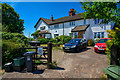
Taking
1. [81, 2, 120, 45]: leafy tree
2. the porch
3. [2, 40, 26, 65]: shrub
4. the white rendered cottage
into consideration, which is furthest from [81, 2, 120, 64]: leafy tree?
the porch

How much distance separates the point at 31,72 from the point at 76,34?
47.2ft

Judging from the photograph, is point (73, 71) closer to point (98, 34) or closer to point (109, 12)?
point (109, 12)

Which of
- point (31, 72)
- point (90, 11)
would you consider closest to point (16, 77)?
point (31, 72)

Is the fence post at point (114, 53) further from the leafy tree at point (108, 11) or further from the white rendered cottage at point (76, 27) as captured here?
the white rendered cottage at point (76, 27)

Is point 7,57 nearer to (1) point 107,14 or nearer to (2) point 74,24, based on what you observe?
(1) point 107,14

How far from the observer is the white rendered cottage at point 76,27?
14.4 meters

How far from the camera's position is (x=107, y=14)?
270 centimetres

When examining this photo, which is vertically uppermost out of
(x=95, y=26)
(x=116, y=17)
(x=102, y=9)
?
(x=95, y=26)

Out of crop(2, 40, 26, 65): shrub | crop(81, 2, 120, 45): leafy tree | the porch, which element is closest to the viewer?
crop(81, 2, 120, 45): leafy tree

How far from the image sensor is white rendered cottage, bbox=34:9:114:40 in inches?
567

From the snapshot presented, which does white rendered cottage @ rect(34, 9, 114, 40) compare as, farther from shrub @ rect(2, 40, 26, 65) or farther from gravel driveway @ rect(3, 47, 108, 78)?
shrub @ rect(2, 40, 26, 65)

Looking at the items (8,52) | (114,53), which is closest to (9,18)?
(8,52)

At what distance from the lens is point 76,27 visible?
17.6 metres

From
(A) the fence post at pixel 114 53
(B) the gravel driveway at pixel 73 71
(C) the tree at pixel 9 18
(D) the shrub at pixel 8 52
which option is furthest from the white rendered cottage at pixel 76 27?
(D) the shrub at pixel 8 52
